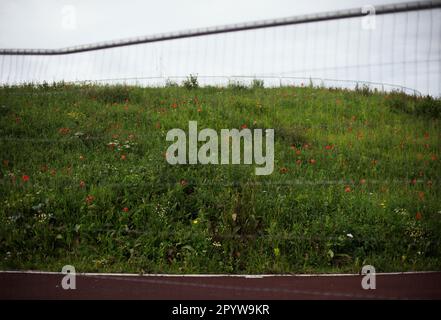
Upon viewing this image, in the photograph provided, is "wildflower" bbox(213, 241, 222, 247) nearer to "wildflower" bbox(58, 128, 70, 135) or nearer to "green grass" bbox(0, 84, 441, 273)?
"green grass" bbox(0, 84, 441, 273)

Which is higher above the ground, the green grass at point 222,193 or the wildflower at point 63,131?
the wildflower at point 63,131

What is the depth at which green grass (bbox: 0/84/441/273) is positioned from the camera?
5277 millimetres

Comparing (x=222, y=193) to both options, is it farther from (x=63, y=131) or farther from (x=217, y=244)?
(x=63, y=131)

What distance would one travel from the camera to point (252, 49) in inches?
277

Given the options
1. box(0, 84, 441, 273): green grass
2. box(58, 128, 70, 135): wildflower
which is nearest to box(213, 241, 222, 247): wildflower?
box(0, 84, 441, 273): green grass

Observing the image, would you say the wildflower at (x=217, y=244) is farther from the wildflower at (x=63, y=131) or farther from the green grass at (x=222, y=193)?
the wildflower at (x=63, y=131)

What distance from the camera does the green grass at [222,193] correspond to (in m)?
5.28

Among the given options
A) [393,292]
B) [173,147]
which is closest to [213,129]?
[173,147]

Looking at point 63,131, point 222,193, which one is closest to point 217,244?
point 222,193

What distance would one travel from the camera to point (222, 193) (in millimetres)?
6039

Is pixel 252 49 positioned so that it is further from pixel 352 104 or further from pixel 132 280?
pixel 132 280

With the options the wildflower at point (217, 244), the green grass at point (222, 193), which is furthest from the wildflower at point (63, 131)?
the wildflower at point (217, 244)

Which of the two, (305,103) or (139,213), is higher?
(305,103)

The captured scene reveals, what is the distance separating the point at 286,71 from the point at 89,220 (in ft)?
11.4
